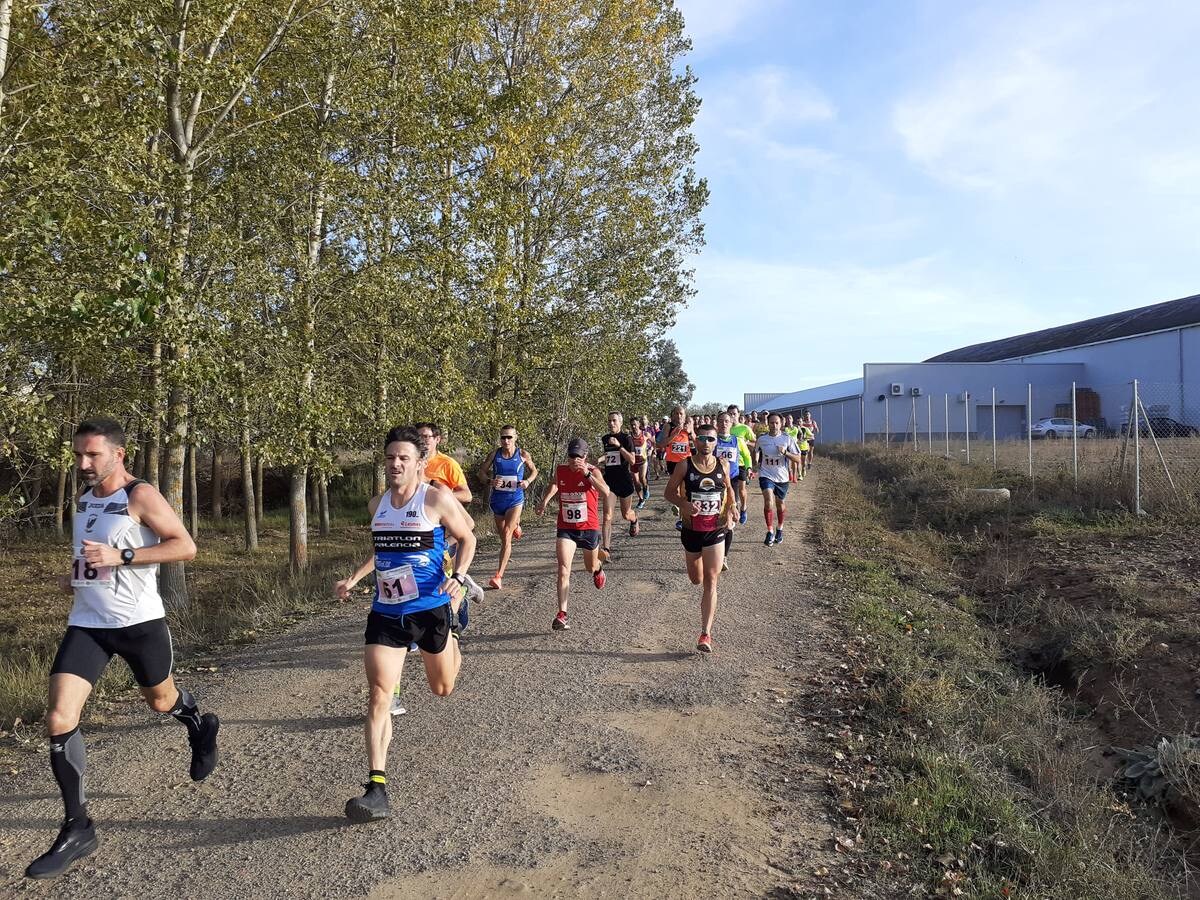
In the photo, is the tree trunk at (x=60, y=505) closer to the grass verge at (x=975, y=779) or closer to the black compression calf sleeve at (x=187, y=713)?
the black compression calf sleeve at (x=187, y=713)

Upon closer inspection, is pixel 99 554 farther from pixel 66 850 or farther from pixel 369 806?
pixel 369 806

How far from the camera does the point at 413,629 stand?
446 cm

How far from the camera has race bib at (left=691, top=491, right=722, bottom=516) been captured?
23.4ft

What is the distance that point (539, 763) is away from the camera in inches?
196

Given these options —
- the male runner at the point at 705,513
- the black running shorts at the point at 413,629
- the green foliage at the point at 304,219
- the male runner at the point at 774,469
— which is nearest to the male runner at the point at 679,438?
the male runner at the point at 774,469

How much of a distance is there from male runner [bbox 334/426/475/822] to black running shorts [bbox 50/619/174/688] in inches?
35.1

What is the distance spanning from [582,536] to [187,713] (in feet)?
14.3

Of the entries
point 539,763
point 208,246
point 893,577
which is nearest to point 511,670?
point 539,763

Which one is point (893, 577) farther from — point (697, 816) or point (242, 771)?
point (242, 771)

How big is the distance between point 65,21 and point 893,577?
1124 cm

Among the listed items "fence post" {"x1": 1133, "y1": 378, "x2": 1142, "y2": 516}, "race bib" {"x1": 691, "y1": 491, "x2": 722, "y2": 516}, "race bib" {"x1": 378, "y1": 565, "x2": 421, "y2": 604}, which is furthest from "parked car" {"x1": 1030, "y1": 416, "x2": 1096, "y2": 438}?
"race bib" {"x1": 378, "y1": 565, "x2": 421, "y2": 604}

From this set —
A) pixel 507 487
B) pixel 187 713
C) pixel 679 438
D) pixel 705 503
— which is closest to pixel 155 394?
pixel 507 487

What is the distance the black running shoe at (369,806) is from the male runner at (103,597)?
1160 mm

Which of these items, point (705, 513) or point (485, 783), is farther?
point (705, 513)
